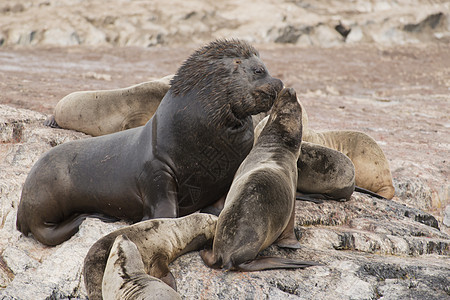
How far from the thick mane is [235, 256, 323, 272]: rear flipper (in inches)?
58.0

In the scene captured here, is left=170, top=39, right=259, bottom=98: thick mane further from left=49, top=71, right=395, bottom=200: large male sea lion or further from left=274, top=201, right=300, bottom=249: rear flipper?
left=49, top=71, right=395, bottom=200: large male sea lion

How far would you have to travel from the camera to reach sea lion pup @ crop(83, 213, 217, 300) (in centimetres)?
343

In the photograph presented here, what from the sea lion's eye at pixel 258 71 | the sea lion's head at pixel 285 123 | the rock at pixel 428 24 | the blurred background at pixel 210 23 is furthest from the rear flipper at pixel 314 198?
the rock at pixel 428 24

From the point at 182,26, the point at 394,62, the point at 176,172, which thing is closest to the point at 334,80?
the point at 394,62

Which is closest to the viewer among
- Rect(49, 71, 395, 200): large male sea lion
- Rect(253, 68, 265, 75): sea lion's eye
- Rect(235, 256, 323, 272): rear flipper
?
Rect(235, 256, 323, 272): rear flipper

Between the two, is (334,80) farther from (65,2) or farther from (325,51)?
(65,2)

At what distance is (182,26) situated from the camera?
2647 cm

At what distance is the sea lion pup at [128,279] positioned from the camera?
2959 mm

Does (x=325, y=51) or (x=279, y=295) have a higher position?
(x=279, y=295)

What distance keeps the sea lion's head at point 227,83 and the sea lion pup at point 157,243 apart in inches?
36.6

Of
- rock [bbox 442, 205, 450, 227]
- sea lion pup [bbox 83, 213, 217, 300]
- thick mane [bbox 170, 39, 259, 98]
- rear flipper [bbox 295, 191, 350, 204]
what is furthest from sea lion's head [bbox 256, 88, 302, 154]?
rock [bbox 442, 205, 450, 227]

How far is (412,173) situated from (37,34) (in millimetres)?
19701

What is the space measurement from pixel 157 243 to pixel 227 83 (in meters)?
1.47

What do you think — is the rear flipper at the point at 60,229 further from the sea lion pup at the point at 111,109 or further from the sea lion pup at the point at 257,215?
the sea lion pup at the point at 111,109
